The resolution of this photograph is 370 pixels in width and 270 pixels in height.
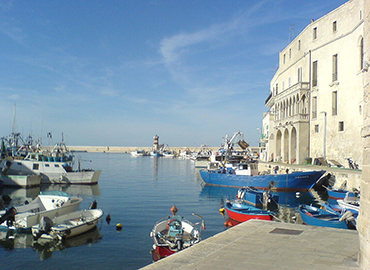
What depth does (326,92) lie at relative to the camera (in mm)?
36469

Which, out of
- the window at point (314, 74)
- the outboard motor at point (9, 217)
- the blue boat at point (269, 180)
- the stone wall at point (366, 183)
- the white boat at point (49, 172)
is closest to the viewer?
the stone wall at point (366, 183)

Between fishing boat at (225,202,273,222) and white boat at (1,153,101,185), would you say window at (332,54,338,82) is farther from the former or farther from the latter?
white boat at (1,153,101,185)

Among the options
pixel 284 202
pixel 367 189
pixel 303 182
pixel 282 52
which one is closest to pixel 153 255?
pixel 367 189

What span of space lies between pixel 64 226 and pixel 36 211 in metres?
4.61

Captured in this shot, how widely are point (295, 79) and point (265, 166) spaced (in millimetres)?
12876

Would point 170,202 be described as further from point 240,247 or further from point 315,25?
point 315,25

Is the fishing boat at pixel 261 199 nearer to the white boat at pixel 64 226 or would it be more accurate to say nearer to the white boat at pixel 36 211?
the white boat at pixel 64 226

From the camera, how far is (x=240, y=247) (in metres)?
8.46

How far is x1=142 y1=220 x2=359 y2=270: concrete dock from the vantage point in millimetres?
7098

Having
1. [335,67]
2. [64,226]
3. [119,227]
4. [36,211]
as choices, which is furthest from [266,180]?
[64,226]

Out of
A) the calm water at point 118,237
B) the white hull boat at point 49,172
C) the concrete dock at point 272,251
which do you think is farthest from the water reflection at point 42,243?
the white hull boat at point 49,172

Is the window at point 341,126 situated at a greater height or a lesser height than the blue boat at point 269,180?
greater

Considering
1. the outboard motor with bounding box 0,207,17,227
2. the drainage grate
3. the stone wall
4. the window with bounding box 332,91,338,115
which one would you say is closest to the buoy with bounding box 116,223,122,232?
the outboard motor with bounding box 0,207,17,227

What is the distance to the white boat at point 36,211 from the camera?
16.6 m
